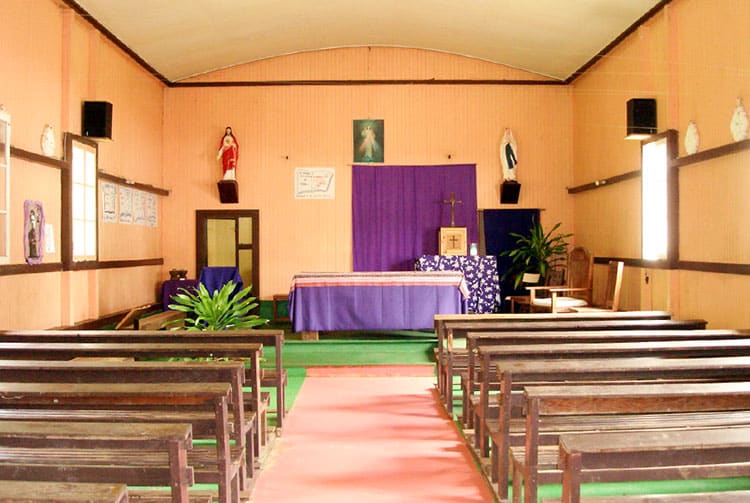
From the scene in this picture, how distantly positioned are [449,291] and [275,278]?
349 centimetres

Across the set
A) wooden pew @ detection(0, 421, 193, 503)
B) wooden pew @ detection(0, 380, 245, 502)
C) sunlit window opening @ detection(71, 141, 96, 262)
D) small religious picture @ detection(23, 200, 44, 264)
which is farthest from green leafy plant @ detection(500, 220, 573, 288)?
wooden pew @ detection(0, 421, 193, 503)

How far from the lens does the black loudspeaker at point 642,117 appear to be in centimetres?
639

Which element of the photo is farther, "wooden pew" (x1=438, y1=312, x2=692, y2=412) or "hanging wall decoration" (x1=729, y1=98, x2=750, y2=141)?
"hanging wall decoration" (x1=729, y1=98, x2=750, y2=141)

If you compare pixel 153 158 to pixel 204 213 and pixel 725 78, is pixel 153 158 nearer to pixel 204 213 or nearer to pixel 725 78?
pixel 204 213

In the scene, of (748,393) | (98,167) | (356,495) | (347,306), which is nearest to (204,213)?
(98,167)

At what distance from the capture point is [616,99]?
25.1 feet

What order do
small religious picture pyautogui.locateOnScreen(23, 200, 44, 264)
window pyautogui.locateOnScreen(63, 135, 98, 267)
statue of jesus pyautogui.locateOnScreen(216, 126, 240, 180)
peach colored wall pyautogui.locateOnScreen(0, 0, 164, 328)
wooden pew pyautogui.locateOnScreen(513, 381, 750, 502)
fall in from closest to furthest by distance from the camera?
wooden pew pyautogui.locateOnScreen(513, 381, 750, 502) → peach colored wall pyautogui.locateOnScreen(0, 0, 164, 328) → small religious picture pyautogui.locateOnScreen(23, 200, 44, 264) → window pyautogui.locateOnScreen(63, 135, 98, 267) → statue of jesus pyautogui.locateOnScreen(216, 126, 240, 180)

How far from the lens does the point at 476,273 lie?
8.48 m

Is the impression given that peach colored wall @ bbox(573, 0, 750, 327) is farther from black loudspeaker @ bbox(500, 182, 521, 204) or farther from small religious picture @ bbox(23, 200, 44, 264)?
small religious picture @ bbox(23, 200, 44, 264)

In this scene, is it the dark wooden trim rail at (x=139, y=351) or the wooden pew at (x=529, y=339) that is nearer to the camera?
the dark wooden trim rail at (x=139, y=351)

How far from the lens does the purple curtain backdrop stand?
923cm

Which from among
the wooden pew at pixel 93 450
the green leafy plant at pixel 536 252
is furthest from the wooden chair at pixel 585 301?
the wooden pew at pixel 93 450

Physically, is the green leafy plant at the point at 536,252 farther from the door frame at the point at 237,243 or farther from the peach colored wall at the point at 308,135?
the door frame at the point at 237,243

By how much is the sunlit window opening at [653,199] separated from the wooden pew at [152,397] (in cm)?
546
